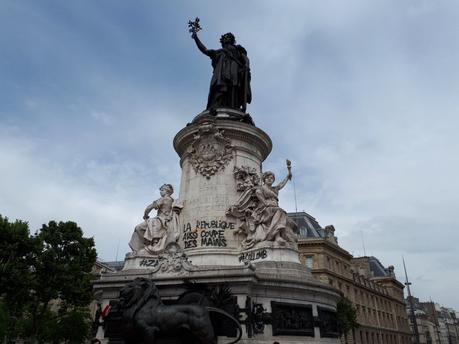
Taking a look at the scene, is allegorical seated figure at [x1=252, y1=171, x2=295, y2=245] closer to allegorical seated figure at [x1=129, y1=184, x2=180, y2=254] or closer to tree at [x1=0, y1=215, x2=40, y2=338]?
allegorical seated figure at [x1=129, y1=184, x2=180, y2=254]

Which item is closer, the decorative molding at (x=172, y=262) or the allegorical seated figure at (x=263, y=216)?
the decorative molding at (x=172, y=262)

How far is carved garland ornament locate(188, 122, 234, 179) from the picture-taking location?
16656 mm

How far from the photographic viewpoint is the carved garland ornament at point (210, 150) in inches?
656

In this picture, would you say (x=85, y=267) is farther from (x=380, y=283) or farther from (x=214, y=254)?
(x=380, y=283)

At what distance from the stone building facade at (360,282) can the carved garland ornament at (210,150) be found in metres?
24.3

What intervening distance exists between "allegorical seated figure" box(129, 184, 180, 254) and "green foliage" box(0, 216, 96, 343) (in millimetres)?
15888

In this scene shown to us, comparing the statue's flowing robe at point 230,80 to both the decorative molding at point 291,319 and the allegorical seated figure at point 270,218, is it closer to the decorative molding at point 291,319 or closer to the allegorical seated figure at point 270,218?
the allegorical seated figure at point 270,218

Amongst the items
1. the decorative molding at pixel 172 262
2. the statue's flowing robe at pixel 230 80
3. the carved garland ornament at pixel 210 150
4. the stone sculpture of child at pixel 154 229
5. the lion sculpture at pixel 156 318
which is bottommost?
the lion sculpture at pixel 156 318

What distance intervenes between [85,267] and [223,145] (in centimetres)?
2288

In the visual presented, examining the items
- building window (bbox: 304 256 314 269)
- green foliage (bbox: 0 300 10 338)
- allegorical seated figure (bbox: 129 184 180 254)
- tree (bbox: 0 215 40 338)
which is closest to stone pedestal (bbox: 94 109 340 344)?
allegorical seated figure (bbox: 129 184 180 254)

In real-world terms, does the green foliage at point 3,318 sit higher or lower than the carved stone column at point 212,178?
lower

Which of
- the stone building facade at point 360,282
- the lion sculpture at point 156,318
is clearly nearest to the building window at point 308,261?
the stone building facade at point 360,282

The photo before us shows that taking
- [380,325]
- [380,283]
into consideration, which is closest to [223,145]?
[380,325]

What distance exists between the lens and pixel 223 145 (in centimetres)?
1694
